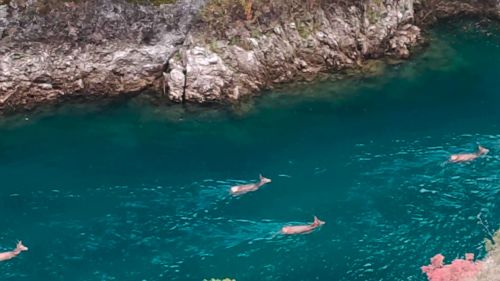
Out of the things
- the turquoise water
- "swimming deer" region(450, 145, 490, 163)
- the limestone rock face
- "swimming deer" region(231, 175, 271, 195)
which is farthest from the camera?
the limestone rock face

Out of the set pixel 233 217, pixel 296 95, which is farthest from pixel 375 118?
pixel 233 217

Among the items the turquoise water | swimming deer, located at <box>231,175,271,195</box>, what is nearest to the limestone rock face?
the turquoise water

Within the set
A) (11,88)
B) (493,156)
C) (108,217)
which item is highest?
(11,88)

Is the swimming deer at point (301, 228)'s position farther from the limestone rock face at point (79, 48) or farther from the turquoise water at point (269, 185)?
the limestone rock face at point (79, 48)

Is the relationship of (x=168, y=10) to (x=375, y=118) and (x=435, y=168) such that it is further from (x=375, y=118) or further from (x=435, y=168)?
(x=435, y=168)

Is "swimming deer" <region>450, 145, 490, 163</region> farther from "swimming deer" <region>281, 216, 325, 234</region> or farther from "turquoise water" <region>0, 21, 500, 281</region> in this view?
"swimming deer" <region>281, 216, 325, 234</region>
